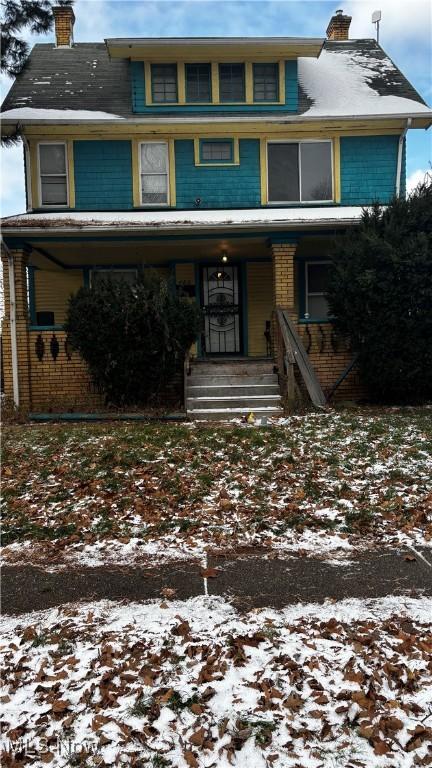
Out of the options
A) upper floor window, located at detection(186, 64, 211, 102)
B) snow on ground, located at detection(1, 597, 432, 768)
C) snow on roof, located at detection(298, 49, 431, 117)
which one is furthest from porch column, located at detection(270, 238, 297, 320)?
snow on ground, located at detection(1, 597, 432, 768)

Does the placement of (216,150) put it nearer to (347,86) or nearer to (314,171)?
(314,171)

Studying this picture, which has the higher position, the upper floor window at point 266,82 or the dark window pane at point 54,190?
the upper floor window at point 266,82

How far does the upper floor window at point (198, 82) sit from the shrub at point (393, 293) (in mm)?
5536

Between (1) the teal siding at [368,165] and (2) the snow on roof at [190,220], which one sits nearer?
(2) the snow on roof at [190,220]

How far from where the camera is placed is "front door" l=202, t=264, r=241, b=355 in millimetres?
13023

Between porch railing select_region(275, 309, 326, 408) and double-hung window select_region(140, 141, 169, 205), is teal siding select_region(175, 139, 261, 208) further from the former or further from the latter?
porch railing select_region(275, 309, 326, 408)

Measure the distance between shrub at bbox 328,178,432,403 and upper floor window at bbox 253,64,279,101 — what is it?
4900 mm

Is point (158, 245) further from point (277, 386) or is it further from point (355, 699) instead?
point (355, 699)

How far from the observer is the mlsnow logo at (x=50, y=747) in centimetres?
222

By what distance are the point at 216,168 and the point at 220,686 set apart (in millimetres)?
11386

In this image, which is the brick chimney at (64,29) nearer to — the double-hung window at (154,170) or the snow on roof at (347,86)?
the double-hung window at (154,170)

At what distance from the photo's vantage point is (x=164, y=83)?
12156 mm

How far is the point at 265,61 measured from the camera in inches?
478

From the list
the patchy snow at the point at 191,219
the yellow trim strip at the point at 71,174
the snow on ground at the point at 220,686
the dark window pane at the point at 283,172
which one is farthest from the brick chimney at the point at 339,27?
the snow on ground at the point at 220,686
